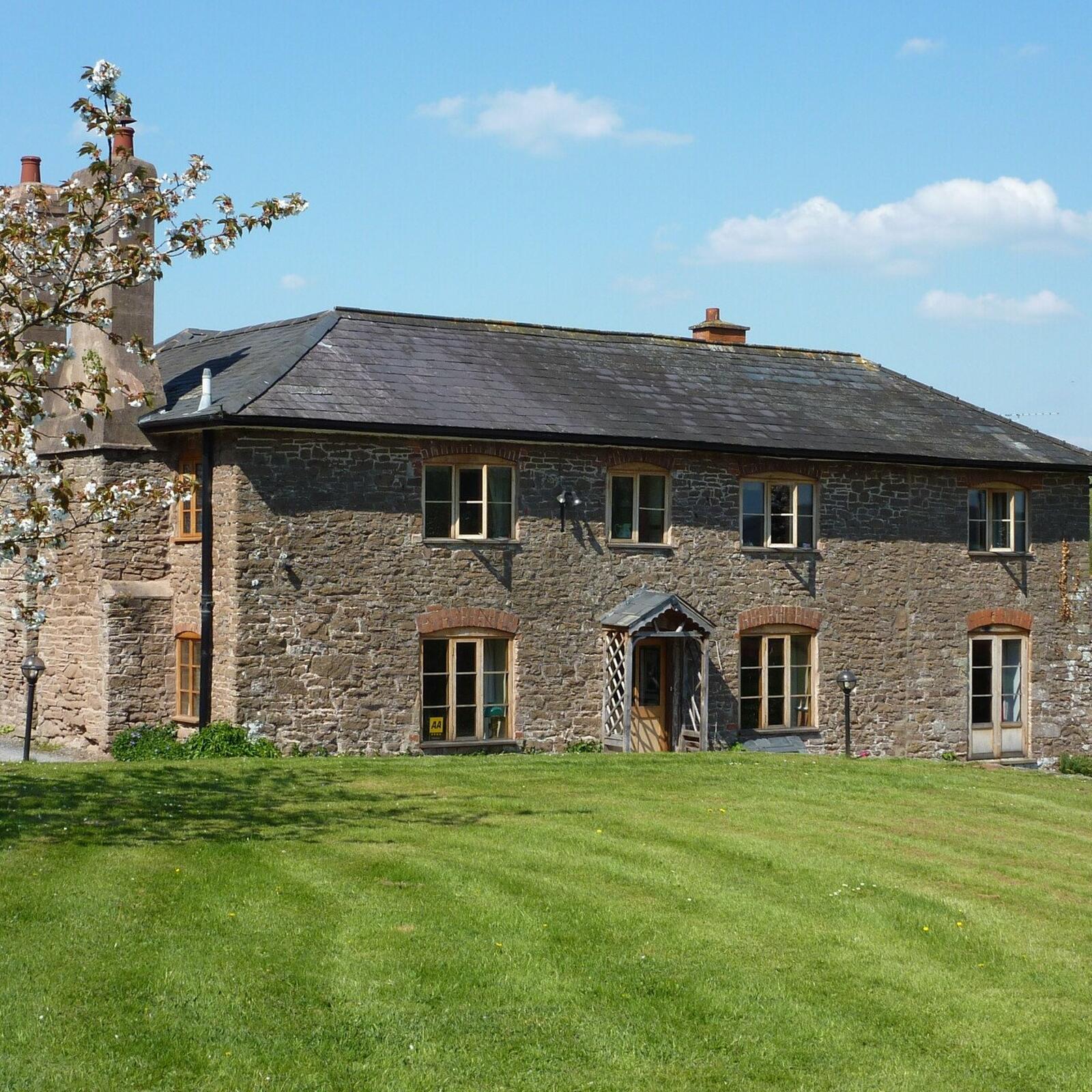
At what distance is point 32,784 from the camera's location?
1592cm

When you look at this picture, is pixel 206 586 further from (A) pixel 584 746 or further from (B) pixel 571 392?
(B) pixel 571 392

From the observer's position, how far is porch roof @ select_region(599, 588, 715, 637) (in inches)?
894

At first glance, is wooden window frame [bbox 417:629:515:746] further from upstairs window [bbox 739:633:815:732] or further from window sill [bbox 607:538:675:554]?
upstairs window [bbox 739:633:815:732]

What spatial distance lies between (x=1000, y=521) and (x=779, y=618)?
4843mm

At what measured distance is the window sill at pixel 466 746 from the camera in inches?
862

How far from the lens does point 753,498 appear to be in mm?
24562

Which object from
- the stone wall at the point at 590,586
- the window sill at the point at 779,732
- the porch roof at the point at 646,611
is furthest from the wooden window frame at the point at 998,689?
the porch roof at the point at 646,611

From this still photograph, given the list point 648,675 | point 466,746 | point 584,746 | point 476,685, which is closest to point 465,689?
point 476,685

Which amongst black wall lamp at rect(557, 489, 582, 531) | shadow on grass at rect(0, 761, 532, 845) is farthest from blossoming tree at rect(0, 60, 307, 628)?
black wall lamp at rect(557, 489, 582, 531)

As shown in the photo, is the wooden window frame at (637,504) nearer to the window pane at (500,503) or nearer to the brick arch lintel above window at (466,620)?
the window pane at (500,503)

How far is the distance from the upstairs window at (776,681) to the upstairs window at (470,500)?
4.65m

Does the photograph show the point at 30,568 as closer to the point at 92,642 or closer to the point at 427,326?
the point at 92,642

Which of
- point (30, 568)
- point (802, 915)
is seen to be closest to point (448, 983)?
point (802, 915)

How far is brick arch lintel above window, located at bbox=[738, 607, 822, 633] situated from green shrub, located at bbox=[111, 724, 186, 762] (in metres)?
8.91
